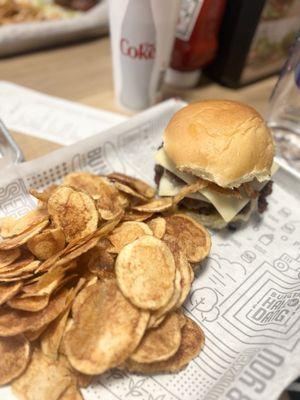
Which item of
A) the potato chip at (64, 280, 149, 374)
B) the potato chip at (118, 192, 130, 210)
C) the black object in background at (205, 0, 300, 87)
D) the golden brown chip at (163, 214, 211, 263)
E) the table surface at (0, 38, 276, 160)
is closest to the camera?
the potato chip at (64, 280, 149, 374)

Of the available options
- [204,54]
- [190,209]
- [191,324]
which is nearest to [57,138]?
[190,209]

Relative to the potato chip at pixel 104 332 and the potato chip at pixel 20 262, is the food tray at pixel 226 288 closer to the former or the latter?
the potato chip at pixel 104 332

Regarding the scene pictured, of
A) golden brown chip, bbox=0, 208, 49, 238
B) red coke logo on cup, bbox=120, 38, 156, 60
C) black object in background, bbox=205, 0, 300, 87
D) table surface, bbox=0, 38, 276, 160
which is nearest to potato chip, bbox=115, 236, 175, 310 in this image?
golden brown chip, bbox=0, 208, 49, 238

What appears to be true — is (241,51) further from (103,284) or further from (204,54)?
(103,284)

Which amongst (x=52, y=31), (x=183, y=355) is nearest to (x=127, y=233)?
(x=183, y=355)

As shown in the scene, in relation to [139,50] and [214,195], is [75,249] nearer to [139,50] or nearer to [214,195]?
[214,195]

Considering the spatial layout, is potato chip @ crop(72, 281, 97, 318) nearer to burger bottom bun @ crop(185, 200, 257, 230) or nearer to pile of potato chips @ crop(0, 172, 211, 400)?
pile of potato chips @ crop(0, 172, 211, 400)

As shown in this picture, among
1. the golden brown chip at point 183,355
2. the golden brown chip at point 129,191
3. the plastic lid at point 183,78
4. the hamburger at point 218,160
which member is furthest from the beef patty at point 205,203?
the plastic lid at point 183,78
